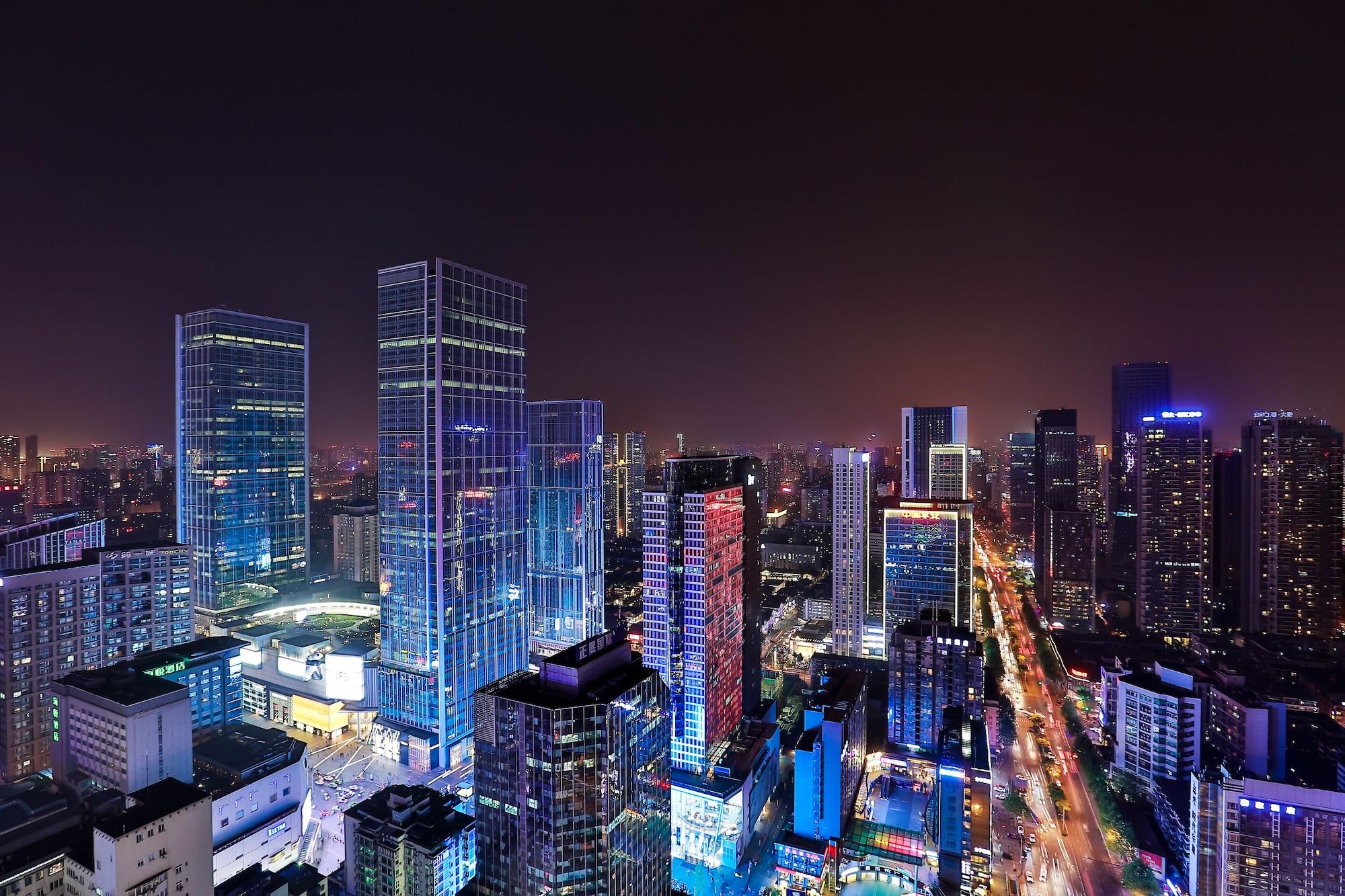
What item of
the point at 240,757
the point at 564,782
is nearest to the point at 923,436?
the point at 564,782

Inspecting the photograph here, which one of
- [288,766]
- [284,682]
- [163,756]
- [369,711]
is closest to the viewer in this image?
[163,756]

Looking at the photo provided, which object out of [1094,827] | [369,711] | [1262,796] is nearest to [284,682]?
[369,711]

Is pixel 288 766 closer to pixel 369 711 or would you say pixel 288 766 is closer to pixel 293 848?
pixel 293 848

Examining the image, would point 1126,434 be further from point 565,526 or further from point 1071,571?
point 565,526

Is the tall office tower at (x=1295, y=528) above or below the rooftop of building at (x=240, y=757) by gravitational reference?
above

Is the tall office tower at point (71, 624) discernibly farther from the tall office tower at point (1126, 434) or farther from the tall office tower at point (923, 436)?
the tall office tower at point (1126, 434)

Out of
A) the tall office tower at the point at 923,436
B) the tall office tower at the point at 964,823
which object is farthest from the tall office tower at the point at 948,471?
the tall office tower at the point at 964,823
